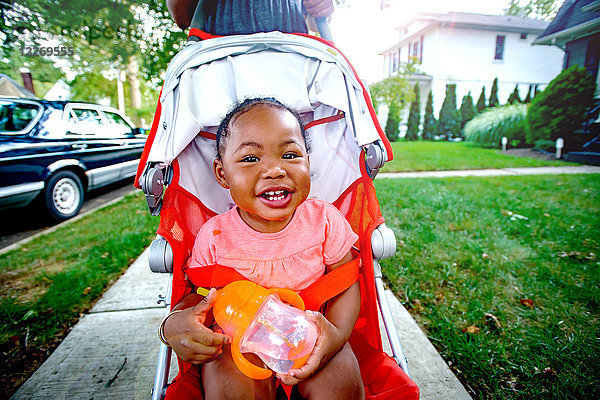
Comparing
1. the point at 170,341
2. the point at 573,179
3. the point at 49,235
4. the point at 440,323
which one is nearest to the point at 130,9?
the point at 49,235

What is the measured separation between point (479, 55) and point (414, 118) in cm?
567

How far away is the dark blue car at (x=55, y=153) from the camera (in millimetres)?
3930

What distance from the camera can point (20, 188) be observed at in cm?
396

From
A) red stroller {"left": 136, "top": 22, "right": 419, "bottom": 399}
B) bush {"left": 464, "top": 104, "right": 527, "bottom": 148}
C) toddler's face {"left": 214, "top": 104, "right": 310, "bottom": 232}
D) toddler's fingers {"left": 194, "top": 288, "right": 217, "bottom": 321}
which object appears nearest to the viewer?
toddler's fingers {"left": 194, "top": 288, "right": 217, "bottom": 321}

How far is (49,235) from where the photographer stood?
4.04m

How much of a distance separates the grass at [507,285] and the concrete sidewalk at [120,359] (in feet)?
0.44

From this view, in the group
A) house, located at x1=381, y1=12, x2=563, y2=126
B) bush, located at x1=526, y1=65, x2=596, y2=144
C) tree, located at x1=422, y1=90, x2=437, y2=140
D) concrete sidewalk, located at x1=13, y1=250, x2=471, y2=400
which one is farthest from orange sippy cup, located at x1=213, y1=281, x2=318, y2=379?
house, located at x1=381, y1=12, x2=563, y2=126

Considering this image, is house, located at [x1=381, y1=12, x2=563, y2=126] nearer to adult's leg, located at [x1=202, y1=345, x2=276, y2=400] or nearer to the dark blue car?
the dark blue car

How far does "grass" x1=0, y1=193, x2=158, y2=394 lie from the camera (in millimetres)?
2049

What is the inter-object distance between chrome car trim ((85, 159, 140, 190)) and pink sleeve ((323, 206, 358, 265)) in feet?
16.4

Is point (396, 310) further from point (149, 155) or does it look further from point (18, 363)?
point (18, 363)

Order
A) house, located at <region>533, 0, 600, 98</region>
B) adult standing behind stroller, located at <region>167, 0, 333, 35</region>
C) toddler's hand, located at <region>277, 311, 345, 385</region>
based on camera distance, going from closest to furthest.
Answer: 1. toddler's hand, located at <region>277, 311, 345, 385</region>
2. adult standing behind stroller, located at <region>167, 0, 333, 35</region>
3. house, located at <region>533, 0, 600, 98</region>

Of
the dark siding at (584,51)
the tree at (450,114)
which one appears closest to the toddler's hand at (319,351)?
the dark siding at (584,51)

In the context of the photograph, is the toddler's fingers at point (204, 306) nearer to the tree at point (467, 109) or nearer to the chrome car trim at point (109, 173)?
the chrome car trim at point (109, 173)
